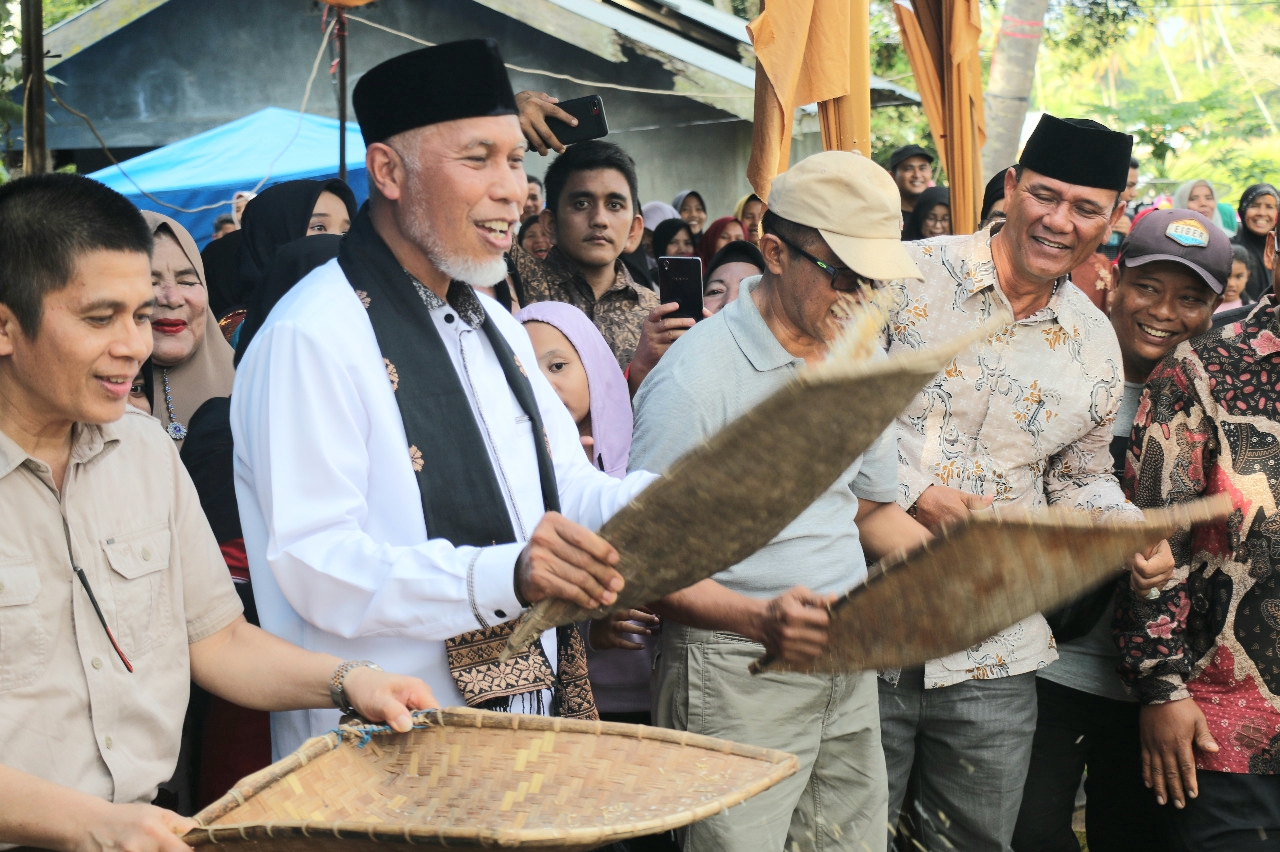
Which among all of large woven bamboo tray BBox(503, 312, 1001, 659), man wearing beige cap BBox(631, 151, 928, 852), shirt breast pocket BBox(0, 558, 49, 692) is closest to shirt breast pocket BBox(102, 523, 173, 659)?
shirt breast pocket BBox(0, 558, 49, 692)

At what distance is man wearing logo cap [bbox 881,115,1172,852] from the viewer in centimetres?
312

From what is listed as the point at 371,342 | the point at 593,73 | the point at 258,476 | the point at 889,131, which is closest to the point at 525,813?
the point at 258,476

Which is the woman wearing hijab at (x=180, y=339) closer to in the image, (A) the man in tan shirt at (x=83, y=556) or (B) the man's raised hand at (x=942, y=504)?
(A) the man in tan shirt at (x=83, y=556)

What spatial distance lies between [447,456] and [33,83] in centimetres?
431

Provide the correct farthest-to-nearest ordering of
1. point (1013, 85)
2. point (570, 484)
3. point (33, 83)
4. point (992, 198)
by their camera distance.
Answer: point (1013, 85) < point (33, 83) < point (992, 198) < point (570, 484)

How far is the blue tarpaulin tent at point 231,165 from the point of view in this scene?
30.9 feet

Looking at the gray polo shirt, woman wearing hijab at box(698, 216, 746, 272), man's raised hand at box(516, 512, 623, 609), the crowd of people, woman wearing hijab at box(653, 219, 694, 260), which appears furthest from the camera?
woman wearing hijab at box(653, 219, 694, 260)

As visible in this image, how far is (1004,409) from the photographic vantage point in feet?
10.2

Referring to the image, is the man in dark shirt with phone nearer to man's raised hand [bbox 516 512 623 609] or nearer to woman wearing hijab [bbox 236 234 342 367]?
woman wearing hijab [bbox 236 234 342 367]

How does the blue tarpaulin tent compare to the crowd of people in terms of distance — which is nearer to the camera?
the crowd of people

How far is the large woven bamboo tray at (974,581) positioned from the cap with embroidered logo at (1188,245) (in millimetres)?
1422

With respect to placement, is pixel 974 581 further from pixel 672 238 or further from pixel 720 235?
pixel 672 238

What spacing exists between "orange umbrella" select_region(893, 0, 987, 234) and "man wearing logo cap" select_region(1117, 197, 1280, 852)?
1.74 meters

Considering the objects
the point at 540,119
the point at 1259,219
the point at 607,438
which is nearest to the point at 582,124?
the point at 540,119
